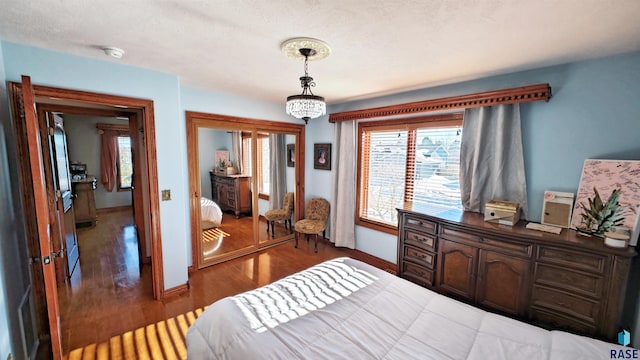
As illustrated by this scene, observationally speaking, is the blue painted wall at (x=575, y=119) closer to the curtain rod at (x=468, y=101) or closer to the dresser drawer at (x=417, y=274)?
the curtain rod at (x=468, y=101)

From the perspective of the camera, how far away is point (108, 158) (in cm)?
600

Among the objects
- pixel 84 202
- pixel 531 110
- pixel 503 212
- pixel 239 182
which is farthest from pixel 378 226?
pixel 84 202

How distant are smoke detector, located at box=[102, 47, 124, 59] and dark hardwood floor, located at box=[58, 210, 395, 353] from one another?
7.75 feet

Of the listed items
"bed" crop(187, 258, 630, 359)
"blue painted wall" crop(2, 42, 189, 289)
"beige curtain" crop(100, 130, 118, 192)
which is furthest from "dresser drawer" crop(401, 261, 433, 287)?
"beige curtain" crop(100, 130, 118, 192)

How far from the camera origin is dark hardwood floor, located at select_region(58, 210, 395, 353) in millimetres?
2289

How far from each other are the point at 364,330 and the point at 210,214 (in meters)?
3.12

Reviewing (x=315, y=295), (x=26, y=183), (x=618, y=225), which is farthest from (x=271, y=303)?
(x=618, y=225)

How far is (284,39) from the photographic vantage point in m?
1.69

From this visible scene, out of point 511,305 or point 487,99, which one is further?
point 487,99

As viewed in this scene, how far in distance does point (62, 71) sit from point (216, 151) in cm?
177

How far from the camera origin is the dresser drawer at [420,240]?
251 cm

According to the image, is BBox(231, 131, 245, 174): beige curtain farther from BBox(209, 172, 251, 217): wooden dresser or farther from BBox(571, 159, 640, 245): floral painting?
BBox(571, 159, 640, 245): floral painting

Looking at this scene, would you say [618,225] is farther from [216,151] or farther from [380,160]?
[216,151]

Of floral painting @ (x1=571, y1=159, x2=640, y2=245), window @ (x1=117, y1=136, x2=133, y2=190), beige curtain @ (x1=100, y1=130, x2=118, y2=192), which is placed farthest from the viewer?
window @ (x1=117, y1=136, x2=133, y2=190)
